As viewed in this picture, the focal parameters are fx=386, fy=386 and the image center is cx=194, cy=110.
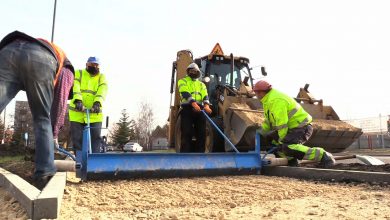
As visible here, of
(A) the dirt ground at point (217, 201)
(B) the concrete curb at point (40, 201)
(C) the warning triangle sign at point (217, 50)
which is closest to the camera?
(B) the concrete curb at point (40, 201)

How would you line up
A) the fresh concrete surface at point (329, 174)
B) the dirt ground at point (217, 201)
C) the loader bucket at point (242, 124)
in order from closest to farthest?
the dirt ground at point (217, 201) → the fresh concrete surface at point (329, 174) → the loader bucket at point (242, 124)

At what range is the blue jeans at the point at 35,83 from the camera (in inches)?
138

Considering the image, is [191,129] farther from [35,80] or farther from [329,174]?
[35,80]

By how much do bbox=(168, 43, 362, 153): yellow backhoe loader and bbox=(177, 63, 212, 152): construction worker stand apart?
25.2 inches

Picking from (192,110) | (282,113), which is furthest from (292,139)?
(192,110)

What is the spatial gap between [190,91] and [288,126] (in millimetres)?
1866

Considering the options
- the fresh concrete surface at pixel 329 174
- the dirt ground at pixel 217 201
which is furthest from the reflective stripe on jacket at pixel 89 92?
the fresh concrete surface at pixel 329 174

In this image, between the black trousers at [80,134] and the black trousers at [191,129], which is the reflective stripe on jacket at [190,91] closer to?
the black trousers at [191,129]

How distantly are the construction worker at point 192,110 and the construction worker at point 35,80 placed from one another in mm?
3270

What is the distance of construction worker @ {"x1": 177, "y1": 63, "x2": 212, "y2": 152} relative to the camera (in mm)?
6793

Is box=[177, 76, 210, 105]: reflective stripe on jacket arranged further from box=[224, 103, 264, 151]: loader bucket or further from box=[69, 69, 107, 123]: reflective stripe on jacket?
box=[69, 69, 107, 123]: reflective stripe on jacket

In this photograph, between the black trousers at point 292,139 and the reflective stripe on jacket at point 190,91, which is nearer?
the black trousers at point 292,139

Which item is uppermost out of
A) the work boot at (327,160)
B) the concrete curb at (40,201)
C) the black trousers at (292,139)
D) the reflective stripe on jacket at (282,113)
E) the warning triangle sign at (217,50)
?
the warning triangle sign at (217,50)

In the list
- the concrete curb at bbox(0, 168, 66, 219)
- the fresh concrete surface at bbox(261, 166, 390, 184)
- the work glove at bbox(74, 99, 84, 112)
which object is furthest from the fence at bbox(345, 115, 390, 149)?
the concrete curb at bbox(0, 168, 66, 219)
